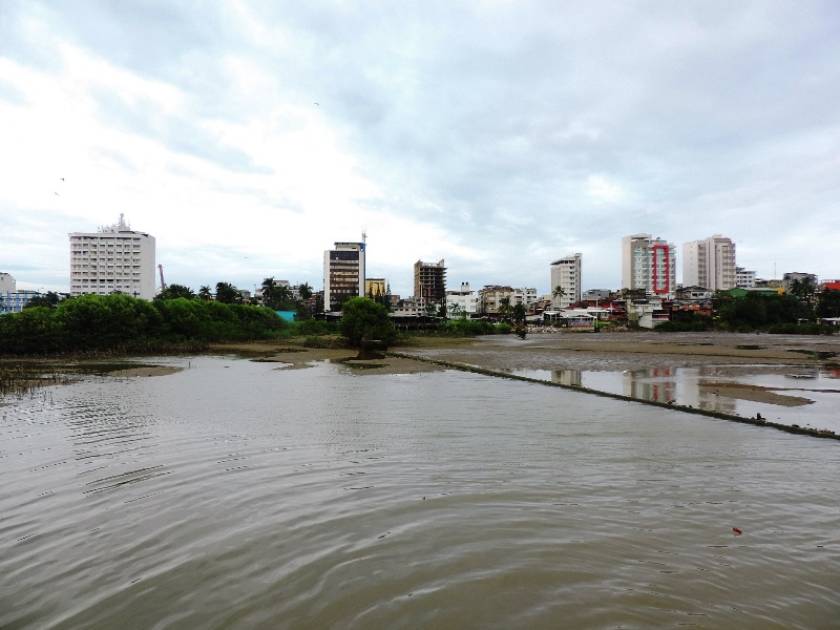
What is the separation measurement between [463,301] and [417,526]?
530 ft

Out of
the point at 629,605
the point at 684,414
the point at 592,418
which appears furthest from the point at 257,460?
the point at 684,414

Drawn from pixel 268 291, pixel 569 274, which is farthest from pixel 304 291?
pixel 569 274

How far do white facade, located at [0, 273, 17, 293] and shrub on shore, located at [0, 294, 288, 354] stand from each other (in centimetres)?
16792

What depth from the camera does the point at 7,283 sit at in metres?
182

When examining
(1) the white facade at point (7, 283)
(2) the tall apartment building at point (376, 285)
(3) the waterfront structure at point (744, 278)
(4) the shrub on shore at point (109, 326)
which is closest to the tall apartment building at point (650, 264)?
(3) the waterfront structure at point (744, 278)

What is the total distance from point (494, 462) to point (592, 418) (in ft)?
20.3

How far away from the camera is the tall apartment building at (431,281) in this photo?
172000 millimetres

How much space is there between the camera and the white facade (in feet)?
584

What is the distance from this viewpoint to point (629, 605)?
14.3 ft

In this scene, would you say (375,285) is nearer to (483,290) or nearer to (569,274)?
(483,290)

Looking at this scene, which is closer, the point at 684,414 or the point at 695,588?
the point at 695,588

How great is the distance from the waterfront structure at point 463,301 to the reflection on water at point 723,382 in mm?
117957

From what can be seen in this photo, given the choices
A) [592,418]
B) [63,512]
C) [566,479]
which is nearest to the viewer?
[63,512]

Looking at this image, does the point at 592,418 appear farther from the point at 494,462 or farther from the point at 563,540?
the point at 563,540
